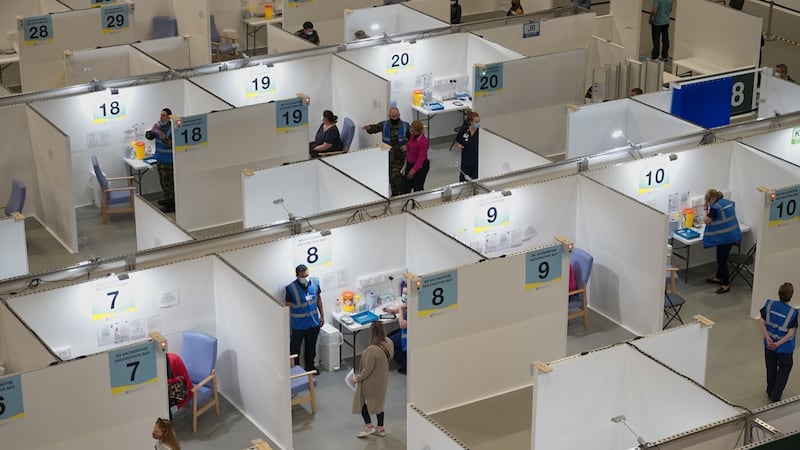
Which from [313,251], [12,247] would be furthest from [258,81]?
[313,251]

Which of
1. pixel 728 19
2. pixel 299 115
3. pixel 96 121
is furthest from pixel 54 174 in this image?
pixel 728 19

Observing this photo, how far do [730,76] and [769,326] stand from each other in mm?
5353

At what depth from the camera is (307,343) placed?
11.9 metres

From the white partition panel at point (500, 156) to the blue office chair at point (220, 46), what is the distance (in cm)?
616

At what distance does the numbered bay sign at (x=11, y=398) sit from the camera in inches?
367

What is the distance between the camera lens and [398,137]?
50.0 feet

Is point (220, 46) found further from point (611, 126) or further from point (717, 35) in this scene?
point (717, 35)

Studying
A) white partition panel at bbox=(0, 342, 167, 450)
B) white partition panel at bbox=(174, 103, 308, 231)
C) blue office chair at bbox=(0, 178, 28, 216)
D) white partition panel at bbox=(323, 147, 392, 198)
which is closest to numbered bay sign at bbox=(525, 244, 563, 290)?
white partition panel at bbox=(323, 147, 392, 198)

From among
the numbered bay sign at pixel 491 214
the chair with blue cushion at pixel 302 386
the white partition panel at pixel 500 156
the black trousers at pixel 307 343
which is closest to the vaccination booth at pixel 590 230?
the numbered bay sign at pixel 491 214

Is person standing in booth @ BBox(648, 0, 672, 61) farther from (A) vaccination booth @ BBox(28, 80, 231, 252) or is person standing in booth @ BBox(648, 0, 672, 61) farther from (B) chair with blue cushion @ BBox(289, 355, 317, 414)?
(B) chair with blue cushion @ BBox(289, 355, 317, 414)

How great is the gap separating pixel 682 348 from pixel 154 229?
5.19 meters

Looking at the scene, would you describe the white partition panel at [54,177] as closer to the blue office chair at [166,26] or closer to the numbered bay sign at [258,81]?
the numbered bay sign at [258,81]

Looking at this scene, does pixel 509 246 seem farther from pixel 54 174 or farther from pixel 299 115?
pixel 54 174

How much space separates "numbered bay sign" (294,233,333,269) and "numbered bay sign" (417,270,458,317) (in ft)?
4.83
